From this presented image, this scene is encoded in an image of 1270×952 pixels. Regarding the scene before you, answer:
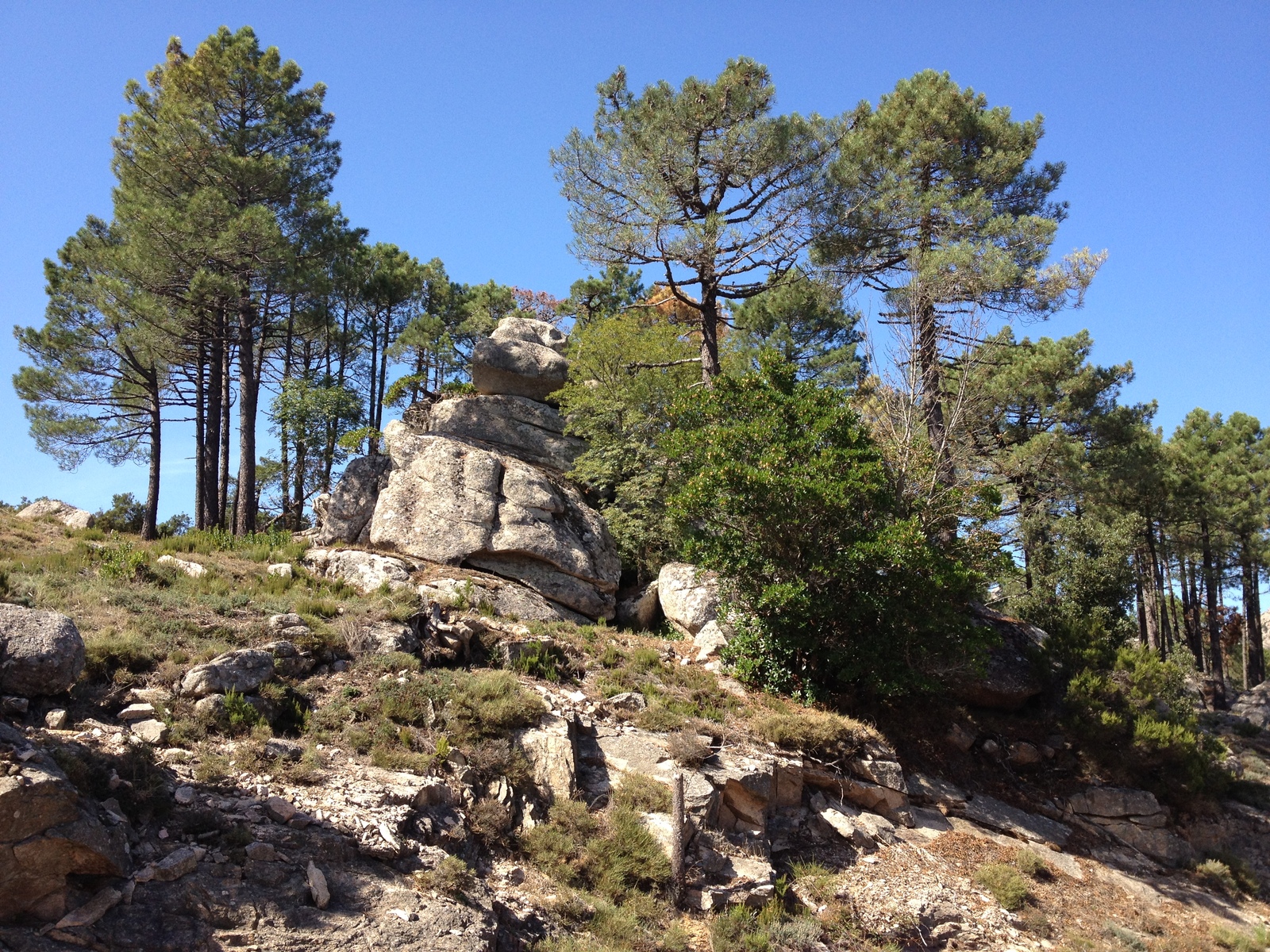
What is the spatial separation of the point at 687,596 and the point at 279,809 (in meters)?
10.6

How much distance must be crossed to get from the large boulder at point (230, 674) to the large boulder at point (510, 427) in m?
13.1

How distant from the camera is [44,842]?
7020mm

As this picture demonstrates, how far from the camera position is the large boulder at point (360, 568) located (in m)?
17.1

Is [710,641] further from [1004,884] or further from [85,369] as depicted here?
[85,369]

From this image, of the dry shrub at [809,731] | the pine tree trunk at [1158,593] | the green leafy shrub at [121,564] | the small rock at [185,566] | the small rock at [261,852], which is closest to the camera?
the small rock at [261,852]

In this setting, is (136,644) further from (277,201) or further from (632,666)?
(277,201)

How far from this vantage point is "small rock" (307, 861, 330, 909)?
26.3 ft

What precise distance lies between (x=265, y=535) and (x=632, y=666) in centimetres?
1082

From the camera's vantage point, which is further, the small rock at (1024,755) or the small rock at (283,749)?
the small rock at (1024,755)

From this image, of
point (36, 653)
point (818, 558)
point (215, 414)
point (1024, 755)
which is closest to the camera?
point (36, 653)

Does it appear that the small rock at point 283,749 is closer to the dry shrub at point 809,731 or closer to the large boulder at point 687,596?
the dry shrub at point 809,731

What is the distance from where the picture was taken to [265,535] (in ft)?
68.4

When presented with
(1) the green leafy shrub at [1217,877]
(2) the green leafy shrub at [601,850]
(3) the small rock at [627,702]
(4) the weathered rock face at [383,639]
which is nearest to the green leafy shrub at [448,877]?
(2) the green leafy shrub at [601,850]

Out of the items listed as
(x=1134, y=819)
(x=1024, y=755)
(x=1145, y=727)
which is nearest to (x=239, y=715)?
(x=1024, y=755)
